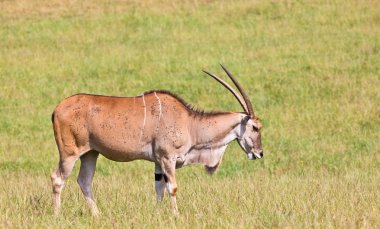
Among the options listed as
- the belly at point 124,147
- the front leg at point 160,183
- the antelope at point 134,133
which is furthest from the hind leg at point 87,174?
the front leg at point 160,183

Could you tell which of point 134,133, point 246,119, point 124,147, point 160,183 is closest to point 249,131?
point 246,119

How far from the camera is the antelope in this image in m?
10.8

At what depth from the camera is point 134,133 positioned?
35.6 feet

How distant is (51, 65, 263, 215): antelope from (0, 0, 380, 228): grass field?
1.50 ft

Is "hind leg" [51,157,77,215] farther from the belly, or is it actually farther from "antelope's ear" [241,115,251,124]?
"antelope's ear" [241,115,251,124]

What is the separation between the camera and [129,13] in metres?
34.9

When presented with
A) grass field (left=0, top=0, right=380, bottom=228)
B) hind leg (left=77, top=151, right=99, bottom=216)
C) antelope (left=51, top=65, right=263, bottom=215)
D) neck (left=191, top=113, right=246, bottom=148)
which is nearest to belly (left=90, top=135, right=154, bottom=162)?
antelope (left=51, top=65, right=263, bottom=215)

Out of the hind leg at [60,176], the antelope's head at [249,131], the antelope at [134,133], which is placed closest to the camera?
the hind leg at [60,176]

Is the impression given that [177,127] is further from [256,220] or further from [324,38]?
[324,38]

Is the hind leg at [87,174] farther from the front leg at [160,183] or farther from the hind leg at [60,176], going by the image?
the front leg at [160,183]

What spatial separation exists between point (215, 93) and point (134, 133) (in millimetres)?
13850

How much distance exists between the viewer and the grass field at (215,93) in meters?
9.69

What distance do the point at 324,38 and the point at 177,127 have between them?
785 inches

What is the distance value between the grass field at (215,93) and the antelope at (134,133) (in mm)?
458
